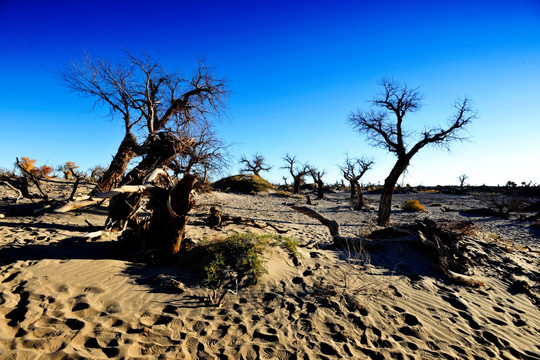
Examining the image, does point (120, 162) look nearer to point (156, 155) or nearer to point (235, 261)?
point (156, 155)

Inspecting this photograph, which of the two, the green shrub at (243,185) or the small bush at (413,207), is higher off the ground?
the green shrub at (243,185)

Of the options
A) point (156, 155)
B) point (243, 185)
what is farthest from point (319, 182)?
point (156, 155)

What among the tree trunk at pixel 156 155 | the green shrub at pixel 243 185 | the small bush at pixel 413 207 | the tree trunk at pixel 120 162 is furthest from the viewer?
the green shrub at pixel 243 185

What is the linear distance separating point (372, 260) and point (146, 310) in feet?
16.0

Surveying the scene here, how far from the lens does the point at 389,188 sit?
39.6 ft

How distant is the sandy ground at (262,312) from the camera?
2922 mm

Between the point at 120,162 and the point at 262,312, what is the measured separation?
8.31 meters

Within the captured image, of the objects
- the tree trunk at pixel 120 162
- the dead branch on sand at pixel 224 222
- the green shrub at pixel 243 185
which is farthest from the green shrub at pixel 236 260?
the green shrub at pixel 243 185

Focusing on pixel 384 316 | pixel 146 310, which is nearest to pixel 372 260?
pixel 384 316

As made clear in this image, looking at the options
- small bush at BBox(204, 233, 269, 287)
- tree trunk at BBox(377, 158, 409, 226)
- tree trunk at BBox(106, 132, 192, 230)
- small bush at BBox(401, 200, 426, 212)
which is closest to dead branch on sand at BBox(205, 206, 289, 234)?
tree trunk at BBox(106, 132, 192, 230)

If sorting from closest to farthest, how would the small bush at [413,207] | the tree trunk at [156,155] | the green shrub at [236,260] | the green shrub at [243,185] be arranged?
the green shrub at [236,260]
the tree trunk at [156,155]
the small bush at [413,207]
the green shrub at [243,185]

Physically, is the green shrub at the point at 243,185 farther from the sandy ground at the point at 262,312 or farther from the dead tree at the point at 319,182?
the sandy ground at the point at 262,312

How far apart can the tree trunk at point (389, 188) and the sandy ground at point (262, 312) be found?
246 inches

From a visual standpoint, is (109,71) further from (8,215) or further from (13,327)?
(13,327)
